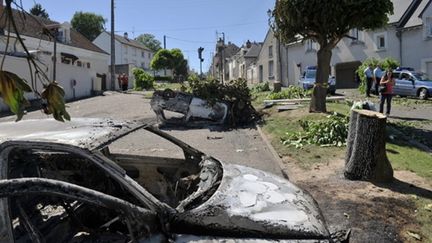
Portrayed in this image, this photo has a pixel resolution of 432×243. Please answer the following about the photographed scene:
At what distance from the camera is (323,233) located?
3697 mm

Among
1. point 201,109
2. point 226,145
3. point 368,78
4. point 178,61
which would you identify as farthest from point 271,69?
point 226,145

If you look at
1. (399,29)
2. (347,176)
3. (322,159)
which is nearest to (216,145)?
(322,159)

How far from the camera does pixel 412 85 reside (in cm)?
2458

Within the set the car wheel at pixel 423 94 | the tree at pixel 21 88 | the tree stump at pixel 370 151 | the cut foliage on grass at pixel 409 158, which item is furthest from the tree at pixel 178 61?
the tree at pixel 21 88

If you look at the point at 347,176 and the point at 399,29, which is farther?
the point at 399,29

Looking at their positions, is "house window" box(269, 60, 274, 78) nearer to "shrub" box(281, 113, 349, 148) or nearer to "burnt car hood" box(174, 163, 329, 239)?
"shrub" box(281, 113, 349, 148)

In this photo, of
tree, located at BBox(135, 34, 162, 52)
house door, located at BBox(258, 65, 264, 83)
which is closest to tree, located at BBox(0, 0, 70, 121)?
house door, located at BBox(258, 65, 264, 83)

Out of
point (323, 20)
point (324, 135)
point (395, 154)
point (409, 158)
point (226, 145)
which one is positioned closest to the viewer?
A: point (409, 158)

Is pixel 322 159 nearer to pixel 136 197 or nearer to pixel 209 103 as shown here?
pixel 136 197

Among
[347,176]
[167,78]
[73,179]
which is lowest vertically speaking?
[347,176]

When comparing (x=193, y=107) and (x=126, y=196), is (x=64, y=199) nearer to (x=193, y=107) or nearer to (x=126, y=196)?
(x=126, y=196)

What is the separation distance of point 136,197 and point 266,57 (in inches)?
1910

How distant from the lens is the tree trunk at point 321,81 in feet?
47.9

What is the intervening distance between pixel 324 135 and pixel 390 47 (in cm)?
2551
